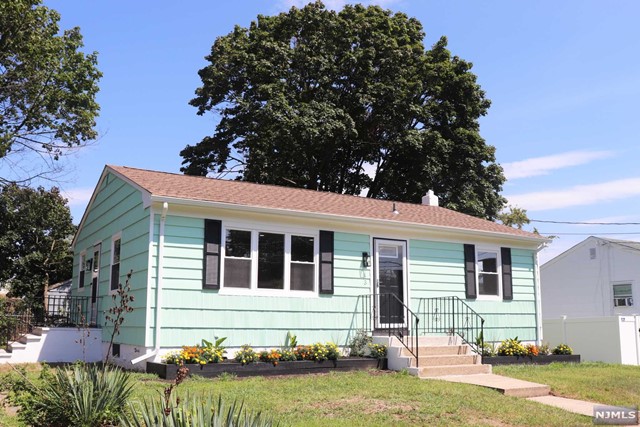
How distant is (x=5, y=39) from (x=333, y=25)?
1324 centimetres

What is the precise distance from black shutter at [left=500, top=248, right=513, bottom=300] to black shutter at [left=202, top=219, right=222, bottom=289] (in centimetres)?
780

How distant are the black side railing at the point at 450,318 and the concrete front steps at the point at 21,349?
8.93 meters

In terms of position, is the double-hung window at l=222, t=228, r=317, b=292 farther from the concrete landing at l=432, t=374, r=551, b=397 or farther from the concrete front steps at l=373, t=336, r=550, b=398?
the concrete landing at l=432, t=374, r=551, b=397

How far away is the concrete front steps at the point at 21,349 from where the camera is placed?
42.6 ft

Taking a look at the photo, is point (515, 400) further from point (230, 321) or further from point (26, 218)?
point (26, 218)

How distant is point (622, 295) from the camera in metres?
23.9

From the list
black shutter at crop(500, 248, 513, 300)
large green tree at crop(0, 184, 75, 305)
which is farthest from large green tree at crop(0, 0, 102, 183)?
black shutter at crop(500, 248, 513, 300)

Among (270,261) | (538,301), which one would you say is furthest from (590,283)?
(270,261)

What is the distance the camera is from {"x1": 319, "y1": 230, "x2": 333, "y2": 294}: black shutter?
12742 mm

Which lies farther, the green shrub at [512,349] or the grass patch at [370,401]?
the green shrub at [512,349]

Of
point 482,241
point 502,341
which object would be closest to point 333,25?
point 482,241

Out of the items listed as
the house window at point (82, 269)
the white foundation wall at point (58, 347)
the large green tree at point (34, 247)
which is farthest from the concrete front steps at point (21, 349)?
the large green tree at point (34, 247)

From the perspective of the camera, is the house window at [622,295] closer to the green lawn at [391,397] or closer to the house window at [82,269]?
the green lawn at [391,397]

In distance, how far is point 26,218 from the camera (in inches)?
1007
